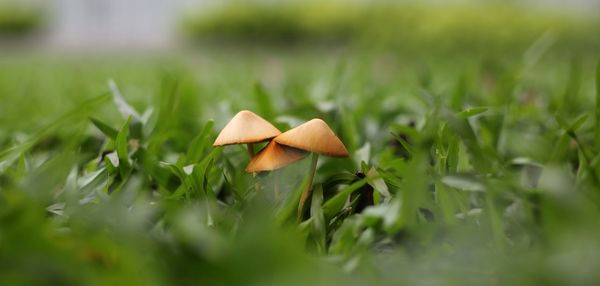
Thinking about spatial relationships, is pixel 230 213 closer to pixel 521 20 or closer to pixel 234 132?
pixel 234 132

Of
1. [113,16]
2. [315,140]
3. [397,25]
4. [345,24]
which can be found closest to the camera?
[315,140]

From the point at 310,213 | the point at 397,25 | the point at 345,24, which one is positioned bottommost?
the point at 345,24

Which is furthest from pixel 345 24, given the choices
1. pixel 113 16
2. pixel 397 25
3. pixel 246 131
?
pixel 113 16

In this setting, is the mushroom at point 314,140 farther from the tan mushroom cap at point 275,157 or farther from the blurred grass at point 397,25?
the blurred grass at point 397,25

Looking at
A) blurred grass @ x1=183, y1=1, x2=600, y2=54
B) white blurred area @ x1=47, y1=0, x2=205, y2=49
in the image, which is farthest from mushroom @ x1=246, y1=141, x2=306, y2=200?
white blurred area @ x1=47, y1=0, x2=205, y2=49

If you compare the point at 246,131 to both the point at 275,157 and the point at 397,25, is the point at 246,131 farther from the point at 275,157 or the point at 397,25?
the point at 397,25

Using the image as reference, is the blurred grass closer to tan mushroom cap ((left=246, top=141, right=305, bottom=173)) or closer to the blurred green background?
the blurred green background

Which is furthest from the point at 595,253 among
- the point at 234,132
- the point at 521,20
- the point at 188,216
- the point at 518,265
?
the point at 521,20
